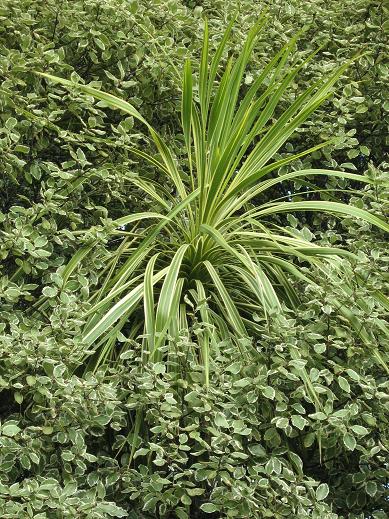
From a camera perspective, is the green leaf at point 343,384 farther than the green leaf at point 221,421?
Yes

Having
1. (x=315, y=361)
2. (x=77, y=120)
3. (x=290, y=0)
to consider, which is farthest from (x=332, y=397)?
(x=290, y=0)

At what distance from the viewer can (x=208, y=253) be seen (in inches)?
103

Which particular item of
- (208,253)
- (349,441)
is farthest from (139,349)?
(349,441)

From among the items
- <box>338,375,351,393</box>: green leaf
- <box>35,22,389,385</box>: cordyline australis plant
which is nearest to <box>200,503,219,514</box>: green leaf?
<box>35,22,389,385</box>: cordyline australis plant

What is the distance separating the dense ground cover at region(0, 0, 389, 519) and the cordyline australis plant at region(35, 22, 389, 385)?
0.05 meters

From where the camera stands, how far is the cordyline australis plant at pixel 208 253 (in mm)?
2414

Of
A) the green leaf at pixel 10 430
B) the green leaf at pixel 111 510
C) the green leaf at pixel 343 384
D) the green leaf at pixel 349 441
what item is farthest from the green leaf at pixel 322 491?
the green leaf at pixel 10 430

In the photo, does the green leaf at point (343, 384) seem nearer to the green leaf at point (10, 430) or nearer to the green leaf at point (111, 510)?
the green leaf at point (111, 510)

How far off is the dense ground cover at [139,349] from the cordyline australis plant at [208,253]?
0.17ft

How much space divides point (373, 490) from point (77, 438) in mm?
814

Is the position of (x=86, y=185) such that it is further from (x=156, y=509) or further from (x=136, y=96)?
(x=156, y=509)

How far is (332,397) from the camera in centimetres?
229

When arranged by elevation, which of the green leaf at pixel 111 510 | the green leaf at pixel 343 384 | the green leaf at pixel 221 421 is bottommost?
the green leaf at pixel 111 510

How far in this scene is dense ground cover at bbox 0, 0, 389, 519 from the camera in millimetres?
2164
